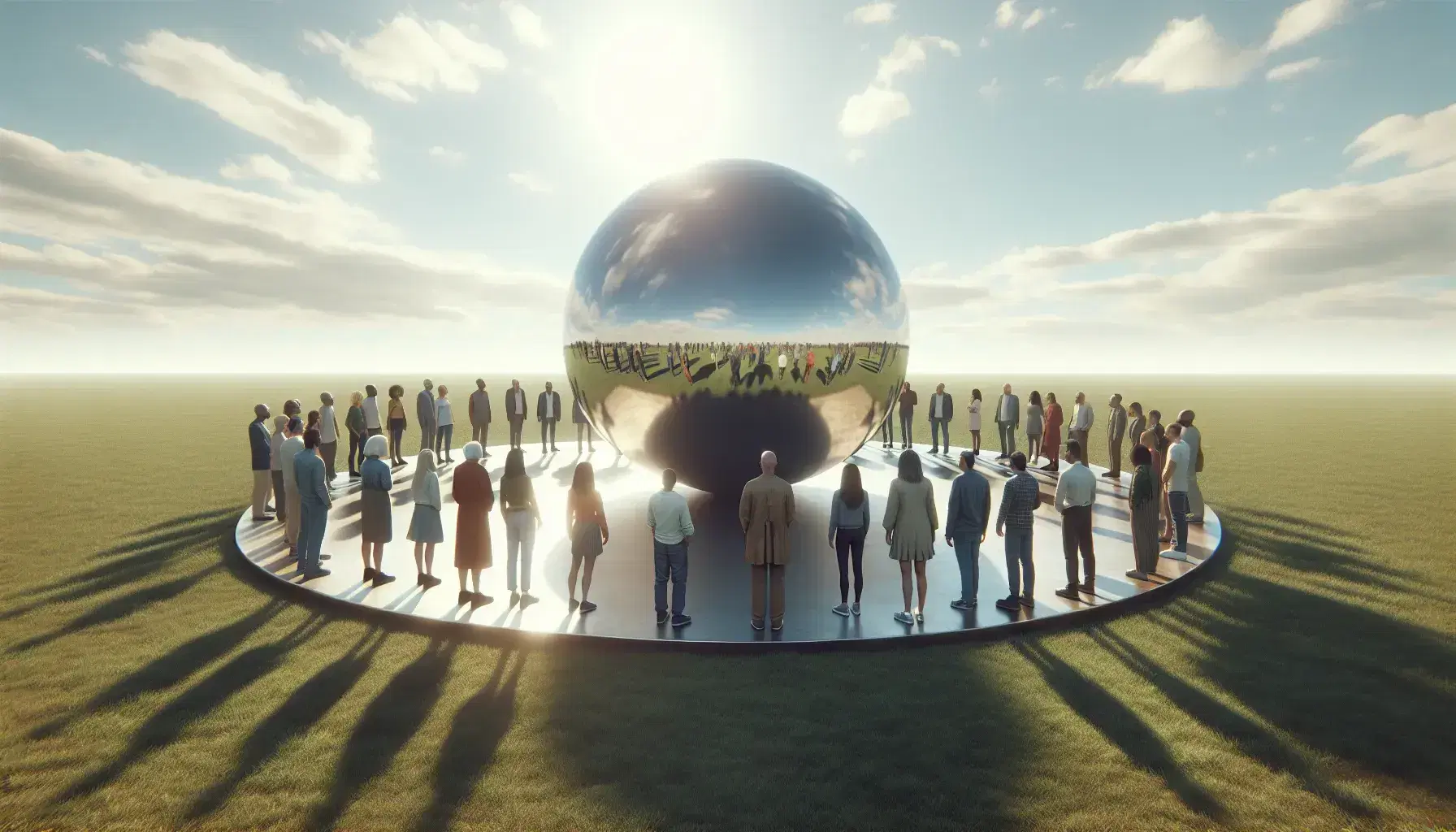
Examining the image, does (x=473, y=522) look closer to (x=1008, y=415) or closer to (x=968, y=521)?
(x=968, y=521)

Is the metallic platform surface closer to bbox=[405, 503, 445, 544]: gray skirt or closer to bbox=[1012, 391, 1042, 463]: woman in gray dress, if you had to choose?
bbox=[405, 503, 445, 544]: gray skirt

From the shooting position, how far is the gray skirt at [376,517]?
899 centimetres

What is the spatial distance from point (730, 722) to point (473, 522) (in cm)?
428

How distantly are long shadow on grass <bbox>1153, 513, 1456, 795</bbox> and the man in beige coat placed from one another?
14.5 ft

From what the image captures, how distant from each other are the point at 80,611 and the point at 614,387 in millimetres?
7554

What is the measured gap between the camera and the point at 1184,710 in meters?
6.25

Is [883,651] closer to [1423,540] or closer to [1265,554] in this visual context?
Result: [1265,554]

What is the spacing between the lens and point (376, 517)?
907 centimetres

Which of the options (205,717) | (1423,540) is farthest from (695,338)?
(1423,540)

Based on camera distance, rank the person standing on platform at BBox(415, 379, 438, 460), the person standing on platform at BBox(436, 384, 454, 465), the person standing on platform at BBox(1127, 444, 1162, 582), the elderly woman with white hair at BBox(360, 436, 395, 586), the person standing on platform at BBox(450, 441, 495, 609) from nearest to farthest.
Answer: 1. the person standing on platform at BBox(450, 441, 495, 609)
2. the elderly woman with white hair at BBox(360, 436, 395, 586)
3. the person standing on platform at BBox(1127, 444, 1162, 582)
4. the person standing on platform at BBox(415, 379, 438, 460)
5. the person standing on platform at BBox(436, 384, 454, 465)

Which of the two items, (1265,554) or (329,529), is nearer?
(1265,554)

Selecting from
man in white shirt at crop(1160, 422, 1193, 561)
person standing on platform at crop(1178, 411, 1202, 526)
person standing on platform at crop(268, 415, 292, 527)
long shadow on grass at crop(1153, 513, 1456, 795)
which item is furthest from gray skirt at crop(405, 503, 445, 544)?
person standing on platform at crop(1178, 411, 1202, 526)

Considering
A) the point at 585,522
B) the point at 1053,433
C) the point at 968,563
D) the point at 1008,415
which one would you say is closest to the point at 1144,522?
the point at 968,563

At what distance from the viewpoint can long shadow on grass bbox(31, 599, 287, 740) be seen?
21.0 ft
